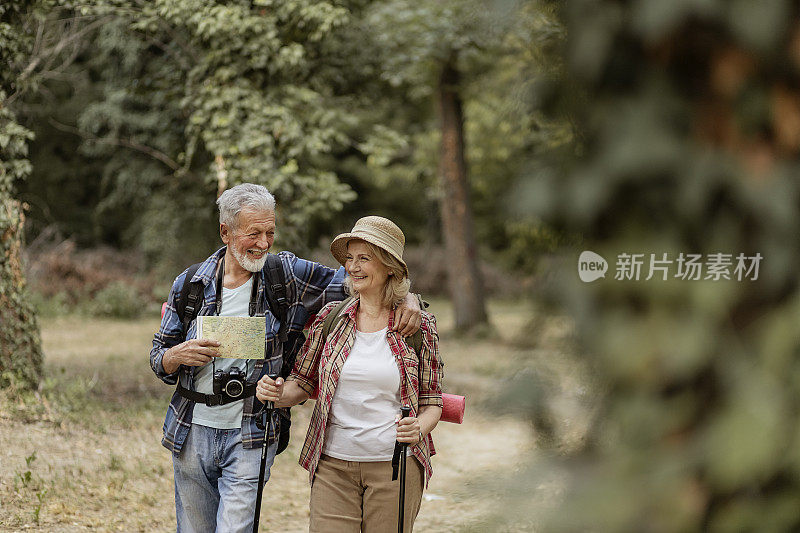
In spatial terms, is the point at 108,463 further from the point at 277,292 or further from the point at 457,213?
the point at 457,213

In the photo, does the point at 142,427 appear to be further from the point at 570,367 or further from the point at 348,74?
the point at 570,367

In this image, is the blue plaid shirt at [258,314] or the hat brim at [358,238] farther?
the blue plaid shirt at [258,314]

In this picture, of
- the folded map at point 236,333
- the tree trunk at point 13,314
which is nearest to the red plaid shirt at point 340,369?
the folded map at point 236,333

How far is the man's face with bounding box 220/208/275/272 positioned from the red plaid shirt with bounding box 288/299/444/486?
0.38m

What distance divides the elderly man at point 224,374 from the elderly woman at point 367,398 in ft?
0.48

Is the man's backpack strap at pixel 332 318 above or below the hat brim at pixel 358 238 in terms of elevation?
below

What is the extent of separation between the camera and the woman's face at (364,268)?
12.5 feet

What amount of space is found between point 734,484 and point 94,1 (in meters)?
10.3

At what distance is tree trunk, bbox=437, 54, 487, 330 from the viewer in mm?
17625

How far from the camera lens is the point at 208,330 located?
3.77 metres

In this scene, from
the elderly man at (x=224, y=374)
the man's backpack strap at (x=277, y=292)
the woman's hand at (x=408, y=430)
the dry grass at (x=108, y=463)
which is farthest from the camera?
the dry grass at (x=108, y=463)

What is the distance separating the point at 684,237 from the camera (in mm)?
1034

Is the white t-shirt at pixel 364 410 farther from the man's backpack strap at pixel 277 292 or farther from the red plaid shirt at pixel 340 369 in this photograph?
the man's backpack strap at pixel 277 292

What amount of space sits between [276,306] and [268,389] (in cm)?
44
